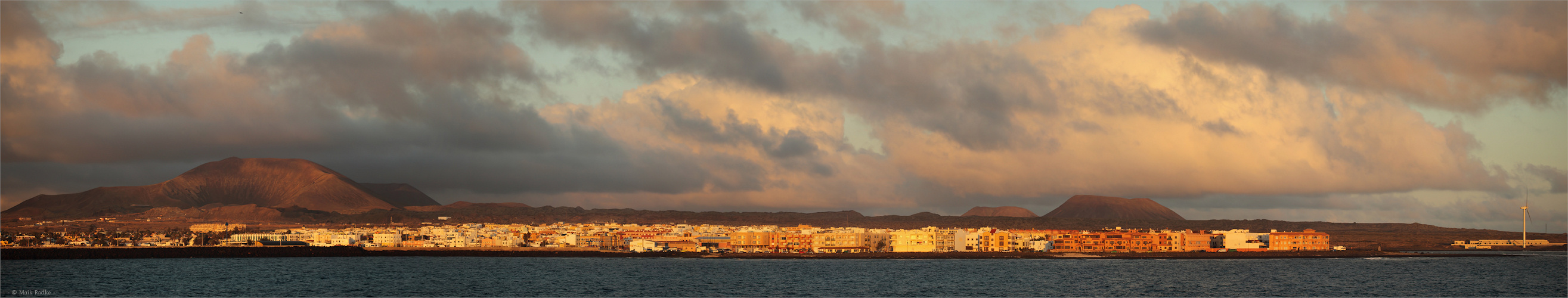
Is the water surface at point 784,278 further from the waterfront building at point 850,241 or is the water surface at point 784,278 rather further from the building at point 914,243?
the waterfront building at point 850,241

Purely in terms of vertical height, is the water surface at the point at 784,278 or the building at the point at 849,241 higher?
the building at the point at 849,241

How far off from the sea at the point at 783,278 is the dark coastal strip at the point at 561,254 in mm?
9941

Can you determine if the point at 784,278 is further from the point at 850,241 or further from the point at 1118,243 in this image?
the point at 1118,243

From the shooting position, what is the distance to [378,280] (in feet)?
362

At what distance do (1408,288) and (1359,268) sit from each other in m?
40.7

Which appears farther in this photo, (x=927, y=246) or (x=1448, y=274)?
(x=927, y=246)

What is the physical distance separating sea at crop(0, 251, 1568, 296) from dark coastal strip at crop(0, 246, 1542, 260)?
994 centimetres

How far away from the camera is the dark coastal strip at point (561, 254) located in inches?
6580

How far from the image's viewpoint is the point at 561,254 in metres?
192

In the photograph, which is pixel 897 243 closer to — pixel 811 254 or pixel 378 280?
pixel 811 254

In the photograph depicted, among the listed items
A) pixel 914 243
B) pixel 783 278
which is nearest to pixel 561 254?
pixel 914 243

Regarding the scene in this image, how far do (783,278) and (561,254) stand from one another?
292 ft

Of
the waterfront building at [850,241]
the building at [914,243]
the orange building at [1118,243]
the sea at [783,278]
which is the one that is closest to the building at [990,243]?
the building at [914,243]

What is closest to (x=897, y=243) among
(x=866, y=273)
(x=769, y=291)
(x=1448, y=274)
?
(x=866, y=273)
